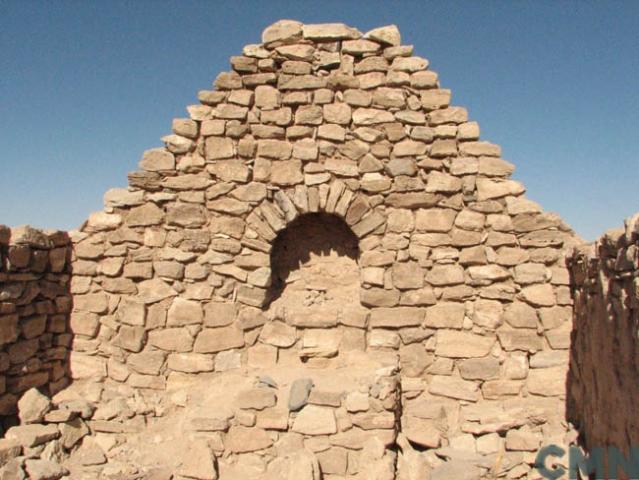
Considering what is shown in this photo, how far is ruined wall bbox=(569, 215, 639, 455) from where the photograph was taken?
3631mm

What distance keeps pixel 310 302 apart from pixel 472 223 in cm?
Result: 202

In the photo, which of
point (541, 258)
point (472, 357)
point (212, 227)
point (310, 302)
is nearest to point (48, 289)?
point (212, 227)

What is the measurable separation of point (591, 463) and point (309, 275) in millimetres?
3405

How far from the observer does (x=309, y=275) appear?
6.54m

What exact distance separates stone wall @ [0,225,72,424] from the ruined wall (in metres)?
5.43

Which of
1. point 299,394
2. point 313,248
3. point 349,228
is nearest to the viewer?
point 299,394

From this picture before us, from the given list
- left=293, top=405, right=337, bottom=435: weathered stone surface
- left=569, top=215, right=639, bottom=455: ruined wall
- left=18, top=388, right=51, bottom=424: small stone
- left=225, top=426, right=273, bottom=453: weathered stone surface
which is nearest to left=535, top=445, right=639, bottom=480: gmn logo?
left=569, top=215, right=639, bottom=455: ruined wall

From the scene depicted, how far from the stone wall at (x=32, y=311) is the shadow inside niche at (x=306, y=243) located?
7.91 ft

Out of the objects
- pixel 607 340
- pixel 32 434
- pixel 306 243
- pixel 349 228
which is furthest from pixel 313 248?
pixel 32 434

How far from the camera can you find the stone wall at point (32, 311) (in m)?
5.58

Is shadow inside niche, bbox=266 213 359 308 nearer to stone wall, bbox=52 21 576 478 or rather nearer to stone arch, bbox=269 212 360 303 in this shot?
stone arch, bbox=269 212 360 303

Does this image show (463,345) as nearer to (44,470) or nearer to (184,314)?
(184,314)

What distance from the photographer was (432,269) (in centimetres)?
610

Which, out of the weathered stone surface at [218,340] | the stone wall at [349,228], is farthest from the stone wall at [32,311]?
the weathered stone surface at [218,340]
